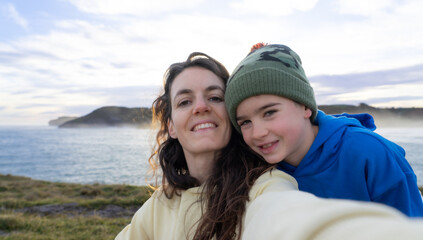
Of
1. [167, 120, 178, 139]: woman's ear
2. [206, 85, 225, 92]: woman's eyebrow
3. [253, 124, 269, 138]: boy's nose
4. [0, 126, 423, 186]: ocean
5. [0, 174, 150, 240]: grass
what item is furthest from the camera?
[0, 126, 423, 186]: ocean

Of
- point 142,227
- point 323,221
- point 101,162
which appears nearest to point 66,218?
point 142,227

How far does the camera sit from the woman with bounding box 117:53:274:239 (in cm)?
251

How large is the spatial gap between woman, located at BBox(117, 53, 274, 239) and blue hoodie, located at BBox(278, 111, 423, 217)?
437 mm

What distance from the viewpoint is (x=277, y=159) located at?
2.50m

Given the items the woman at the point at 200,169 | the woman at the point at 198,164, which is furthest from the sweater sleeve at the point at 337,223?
the woman at the point at 198,164

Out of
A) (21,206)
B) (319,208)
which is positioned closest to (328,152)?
(319,208)

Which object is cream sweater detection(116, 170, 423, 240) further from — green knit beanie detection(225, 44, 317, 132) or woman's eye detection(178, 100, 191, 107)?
woman's eye detection(178, 100, 191, 107)

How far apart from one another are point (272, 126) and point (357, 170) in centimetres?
67

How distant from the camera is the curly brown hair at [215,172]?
2252 millimetres

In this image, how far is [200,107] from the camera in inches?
105

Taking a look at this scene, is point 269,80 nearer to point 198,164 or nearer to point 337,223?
point 198,164

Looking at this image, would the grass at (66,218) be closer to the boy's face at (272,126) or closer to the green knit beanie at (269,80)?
the boy's face at (272,126)

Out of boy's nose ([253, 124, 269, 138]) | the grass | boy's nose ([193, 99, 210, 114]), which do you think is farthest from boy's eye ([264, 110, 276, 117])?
the grass

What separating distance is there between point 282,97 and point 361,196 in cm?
93
